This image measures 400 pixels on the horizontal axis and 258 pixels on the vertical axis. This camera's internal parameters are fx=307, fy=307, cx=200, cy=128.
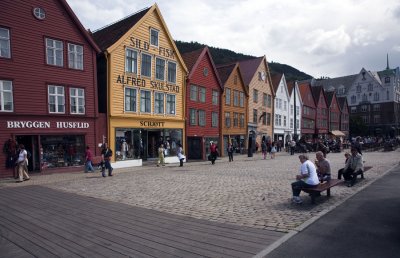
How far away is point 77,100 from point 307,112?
47819mm

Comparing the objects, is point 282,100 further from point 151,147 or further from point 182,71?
point 151,147

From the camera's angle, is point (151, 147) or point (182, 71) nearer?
point (151, 147)

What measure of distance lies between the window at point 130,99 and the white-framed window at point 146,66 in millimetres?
1839

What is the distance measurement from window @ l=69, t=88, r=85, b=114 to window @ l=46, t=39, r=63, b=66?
1976mm

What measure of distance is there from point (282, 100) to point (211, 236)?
46.6 m

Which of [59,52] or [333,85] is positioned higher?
[333,85]

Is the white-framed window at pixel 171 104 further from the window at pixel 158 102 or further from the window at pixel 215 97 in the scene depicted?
the window at pixel 215 97

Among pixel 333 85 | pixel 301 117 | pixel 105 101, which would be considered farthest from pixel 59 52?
pixel 333 85

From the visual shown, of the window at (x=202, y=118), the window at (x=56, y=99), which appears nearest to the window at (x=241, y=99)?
the window at (x=202, y=118)

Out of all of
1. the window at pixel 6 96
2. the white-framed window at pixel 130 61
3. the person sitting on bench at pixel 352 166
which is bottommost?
the person sitting on bench at pixel 352 166

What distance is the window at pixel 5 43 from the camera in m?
17.6

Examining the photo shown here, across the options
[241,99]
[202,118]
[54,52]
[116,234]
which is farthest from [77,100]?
[241,99]

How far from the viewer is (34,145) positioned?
1908 centimetres

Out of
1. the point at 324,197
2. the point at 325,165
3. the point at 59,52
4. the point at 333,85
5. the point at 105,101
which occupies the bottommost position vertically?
the point at 324,197
